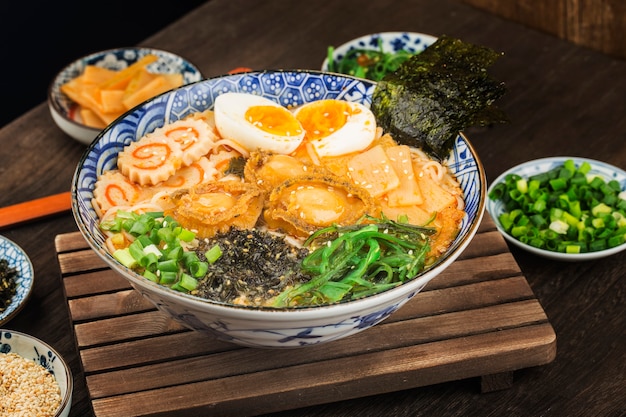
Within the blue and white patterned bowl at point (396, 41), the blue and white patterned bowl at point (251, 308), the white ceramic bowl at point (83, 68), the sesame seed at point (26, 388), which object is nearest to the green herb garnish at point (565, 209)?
the blue and white patterned bowl at point (251, 308)

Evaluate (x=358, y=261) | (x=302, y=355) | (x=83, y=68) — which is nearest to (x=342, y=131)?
(x=358, y=261)

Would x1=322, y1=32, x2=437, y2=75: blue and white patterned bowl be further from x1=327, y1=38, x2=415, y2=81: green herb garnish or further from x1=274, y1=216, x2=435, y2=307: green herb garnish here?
x1=274, y1=216, x2=435, y2=307: green herb garnish

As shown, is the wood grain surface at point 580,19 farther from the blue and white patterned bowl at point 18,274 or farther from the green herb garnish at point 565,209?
the blue and white patterned bowl at point 18,274

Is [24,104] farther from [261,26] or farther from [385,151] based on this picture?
[385,151]

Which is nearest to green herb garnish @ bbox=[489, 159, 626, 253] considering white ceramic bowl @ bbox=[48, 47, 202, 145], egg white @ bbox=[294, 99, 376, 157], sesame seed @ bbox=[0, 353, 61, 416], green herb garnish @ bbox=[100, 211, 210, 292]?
egg white @ bbox=[294, 99, 376, 157]

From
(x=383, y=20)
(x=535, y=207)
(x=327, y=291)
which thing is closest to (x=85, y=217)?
(x=327, y=291)

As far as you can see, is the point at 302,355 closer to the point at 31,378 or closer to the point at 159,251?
the point at 159,251
